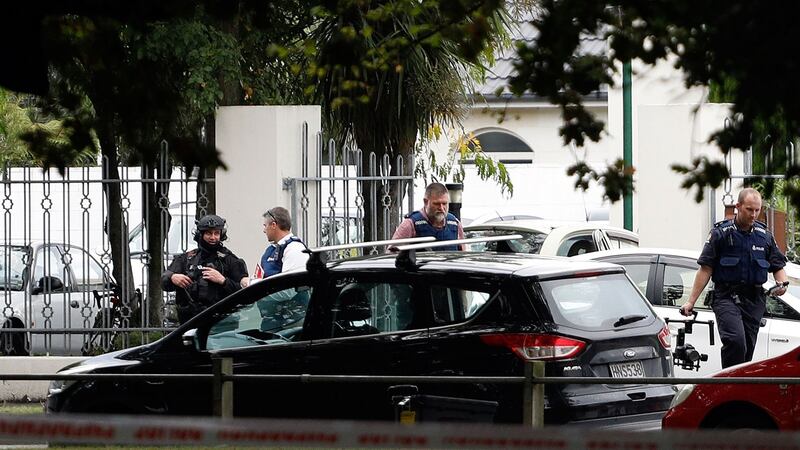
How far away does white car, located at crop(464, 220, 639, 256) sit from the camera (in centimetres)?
1677

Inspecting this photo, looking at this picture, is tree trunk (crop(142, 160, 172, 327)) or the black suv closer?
the black suv

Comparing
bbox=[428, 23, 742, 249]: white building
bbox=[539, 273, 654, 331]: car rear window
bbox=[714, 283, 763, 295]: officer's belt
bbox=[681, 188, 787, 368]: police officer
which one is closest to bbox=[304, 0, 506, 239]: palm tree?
bbox=[428, 23, 742, 249]: white building

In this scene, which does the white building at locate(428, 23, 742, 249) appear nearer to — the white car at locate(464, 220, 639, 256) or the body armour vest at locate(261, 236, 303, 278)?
the white car at locate(464, 220, 639, 256)

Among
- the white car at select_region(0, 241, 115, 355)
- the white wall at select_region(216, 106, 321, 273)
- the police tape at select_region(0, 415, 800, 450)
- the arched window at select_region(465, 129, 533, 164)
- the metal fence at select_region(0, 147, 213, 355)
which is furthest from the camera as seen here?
the arched window at select_region(465, 129, 533, 164)

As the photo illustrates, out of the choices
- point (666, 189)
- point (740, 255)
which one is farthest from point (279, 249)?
point (666, 189)

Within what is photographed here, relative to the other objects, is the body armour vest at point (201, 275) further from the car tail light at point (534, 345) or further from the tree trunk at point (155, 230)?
the car tail light at point (534, 345)

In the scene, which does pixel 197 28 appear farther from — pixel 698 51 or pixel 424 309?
pixel 698 51

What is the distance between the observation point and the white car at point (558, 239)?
55.0ft

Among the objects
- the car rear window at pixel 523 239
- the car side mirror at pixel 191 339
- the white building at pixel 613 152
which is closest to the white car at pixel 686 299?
the white building at pixel 613 152

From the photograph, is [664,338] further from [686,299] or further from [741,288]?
[686,299]

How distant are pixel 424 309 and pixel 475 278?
1.22ft

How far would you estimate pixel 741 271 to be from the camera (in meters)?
12.1

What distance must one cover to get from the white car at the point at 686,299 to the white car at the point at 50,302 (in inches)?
189

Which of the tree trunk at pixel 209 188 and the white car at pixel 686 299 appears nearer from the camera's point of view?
the white car at pixel 686 299
